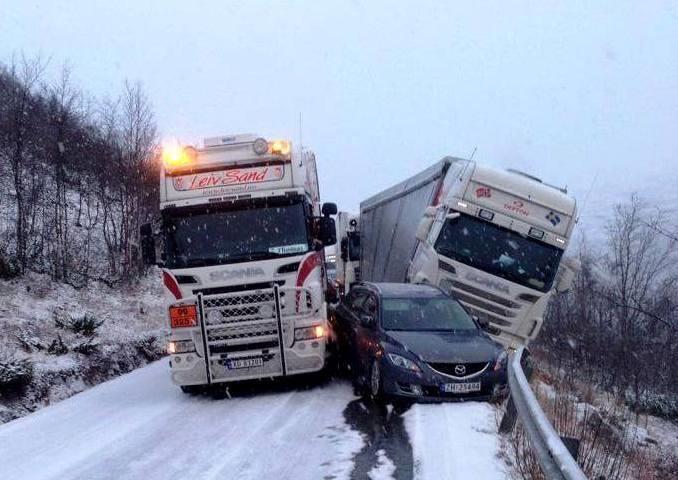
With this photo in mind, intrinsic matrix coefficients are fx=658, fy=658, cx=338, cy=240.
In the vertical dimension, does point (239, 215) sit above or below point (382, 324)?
above

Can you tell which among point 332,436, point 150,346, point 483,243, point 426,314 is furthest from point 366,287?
point 150,346

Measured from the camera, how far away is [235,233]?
10.4 metres

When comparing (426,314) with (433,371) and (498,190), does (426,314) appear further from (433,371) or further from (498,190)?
(498,190)

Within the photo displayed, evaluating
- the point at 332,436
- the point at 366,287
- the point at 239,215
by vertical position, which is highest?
the point at 239,215

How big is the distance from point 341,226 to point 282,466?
16.1 metres

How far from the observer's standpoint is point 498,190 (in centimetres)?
1287

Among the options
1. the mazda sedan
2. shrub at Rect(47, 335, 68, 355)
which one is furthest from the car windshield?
shrub at Rect(47, 335, 68, 355)

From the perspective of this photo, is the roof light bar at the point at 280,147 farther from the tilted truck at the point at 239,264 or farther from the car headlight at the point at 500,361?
the car headlight at the point at 500,361

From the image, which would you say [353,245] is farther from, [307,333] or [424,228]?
[307,333]

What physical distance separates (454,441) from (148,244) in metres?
5.98

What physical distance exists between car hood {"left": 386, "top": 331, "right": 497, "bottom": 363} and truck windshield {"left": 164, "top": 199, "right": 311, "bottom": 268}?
222 cm

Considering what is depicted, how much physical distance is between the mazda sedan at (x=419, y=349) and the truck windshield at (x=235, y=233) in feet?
5.60

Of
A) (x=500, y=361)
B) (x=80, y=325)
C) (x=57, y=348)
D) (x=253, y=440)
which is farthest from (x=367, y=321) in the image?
(x=80, y=325)

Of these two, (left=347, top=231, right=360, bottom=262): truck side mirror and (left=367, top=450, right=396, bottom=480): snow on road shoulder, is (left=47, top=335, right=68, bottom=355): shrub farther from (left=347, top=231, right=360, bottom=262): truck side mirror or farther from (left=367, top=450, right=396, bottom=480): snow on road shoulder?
(left=367, top=450, right=396, bottom=480): snow on road shoulder
